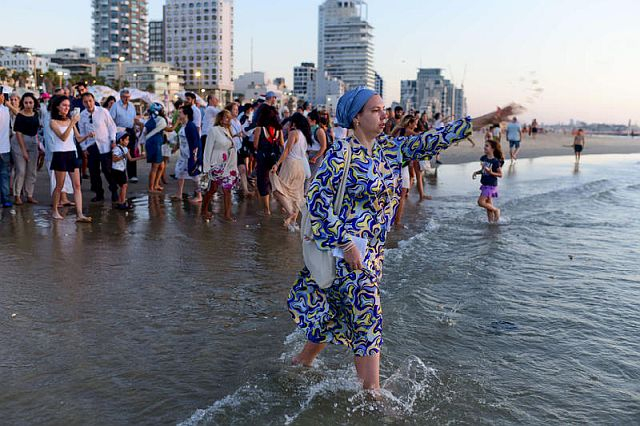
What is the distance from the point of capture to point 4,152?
10.9 m

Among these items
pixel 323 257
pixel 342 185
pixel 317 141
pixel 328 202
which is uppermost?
pixel 317 141

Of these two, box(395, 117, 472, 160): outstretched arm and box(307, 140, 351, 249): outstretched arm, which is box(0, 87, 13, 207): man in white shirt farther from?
box(395, 117, 472, 160): outstretched arm

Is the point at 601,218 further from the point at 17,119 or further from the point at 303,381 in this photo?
the point at 17,119

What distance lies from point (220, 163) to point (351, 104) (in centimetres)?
699

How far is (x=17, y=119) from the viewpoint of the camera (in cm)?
1103

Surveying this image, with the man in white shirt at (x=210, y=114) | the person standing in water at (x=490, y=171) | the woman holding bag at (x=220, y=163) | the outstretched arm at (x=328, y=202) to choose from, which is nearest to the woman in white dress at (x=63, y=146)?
the woman holding bag at (x=220, y=163)

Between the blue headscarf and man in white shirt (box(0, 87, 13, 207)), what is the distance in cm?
864

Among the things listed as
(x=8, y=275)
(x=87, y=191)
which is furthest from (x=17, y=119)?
(x=8, y=275)

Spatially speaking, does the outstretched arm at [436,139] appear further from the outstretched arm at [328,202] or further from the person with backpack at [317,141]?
the person with backpack at [317,141]

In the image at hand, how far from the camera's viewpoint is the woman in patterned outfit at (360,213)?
3746 millimetres

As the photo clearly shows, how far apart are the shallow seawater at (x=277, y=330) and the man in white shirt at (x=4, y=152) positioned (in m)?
1.19

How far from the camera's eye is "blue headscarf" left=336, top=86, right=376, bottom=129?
151 inches

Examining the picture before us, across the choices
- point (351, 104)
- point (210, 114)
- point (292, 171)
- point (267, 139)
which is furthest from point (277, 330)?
point (210, 114)

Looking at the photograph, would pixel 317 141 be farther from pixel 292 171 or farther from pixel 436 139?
pixel 436 139
